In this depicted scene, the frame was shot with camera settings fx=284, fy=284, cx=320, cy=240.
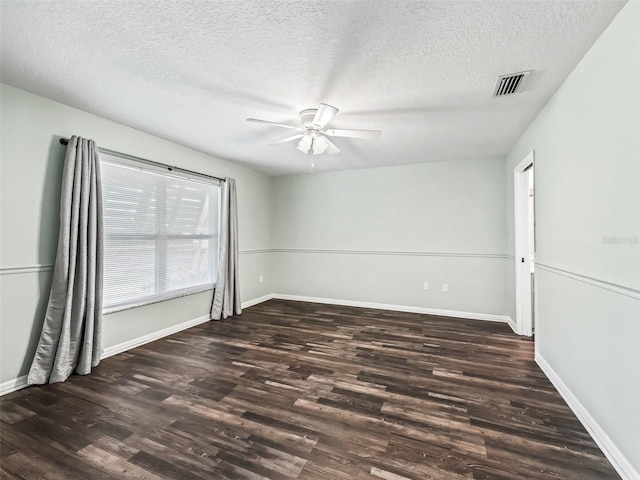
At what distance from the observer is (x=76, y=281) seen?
99.1 inches

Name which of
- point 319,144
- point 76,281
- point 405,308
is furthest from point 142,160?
point 405,308

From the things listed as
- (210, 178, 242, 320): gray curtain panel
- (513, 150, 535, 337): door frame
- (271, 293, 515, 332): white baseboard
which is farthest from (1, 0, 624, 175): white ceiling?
(271, 293, 515, 332): white baseboard

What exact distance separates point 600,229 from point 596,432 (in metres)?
1.19

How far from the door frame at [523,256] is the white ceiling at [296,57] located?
84 cm

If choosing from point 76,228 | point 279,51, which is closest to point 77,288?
point 76,228

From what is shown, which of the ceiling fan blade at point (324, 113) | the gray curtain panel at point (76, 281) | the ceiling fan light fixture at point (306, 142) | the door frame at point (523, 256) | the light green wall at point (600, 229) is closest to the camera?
the light green wall at point (600, 229)

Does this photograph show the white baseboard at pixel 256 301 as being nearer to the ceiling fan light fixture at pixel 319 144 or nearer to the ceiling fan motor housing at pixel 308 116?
the ceiling fan light fixture at pixel 319 144

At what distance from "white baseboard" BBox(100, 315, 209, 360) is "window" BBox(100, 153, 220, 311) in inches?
15.9

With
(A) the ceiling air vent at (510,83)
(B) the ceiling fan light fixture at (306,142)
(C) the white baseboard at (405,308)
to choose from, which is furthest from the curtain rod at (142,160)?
(A) the ceiling air vent at (510,83)

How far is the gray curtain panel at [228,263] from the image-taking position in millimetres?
4191

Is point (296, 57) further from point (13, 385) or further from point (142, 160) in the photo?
point (13, 385)

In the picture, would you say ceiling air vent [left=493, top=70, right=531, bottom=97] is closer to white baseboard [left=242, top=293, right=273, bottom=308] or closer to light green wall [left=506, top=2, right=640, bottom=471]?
light green wall [left=506, top=2, right=640, bottom=471]

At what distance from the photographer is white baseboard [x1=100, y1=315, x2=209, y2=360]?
2.89 meters

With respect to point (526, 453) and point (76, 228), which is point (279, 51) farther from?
point (526, 453)
